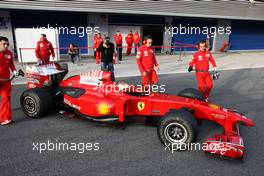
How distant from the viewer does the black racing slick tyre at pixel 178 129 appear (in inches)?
160

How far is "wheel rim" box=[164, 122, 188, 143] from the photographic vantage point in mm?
4184

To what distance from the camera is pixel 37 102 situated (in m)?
5.16

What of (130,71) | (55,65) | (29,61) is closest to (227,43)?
(130,71)

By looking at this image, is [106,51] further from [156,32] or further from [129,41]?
[156,32]

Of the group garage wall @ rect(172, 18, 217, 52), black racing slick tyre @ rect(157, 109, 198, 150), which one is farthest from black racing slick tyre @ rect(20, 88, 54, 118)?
garage wall @ rect(172, 18, 217, 52)

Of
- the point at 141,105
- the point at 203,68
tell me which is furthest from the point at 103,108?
the point at 203,68

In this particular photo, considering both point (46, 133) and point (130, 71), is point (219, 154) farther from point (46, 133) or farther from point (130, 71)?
point (130, 71)

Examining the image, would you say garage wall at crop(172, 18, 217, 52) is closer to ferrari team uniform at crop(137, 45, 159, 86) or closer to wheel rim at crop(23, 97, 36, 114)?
ferrari team uniform at crop(137, 45, 159, 86)

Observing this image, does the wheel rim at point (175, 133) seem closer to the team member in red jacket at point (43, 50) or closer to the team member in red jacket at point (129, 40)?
the team member in red jacket at point (43, 50)

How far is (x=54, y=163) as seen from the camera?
3777mm

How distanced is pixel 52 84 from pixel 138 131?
2.23 meters

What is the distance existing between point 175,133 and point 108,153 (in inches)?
45.3

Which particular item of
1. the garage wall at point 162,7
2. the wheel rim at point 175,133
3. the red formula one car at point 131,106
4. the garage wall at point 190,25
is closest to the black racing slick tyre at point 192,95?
the red formula one car at point 131,106

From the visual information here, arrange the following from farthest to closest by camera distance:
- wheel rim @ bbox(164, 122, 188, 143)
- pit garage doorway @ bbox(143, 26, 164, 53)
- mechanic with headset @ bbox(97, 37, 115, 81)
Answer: pit garage doorway @ bbox(143, 26, 164, 53)
mechanic with headset @ bbox(97, 37, 115, 81)
wheel rim @ bbox(164, 122, 188, 143)
